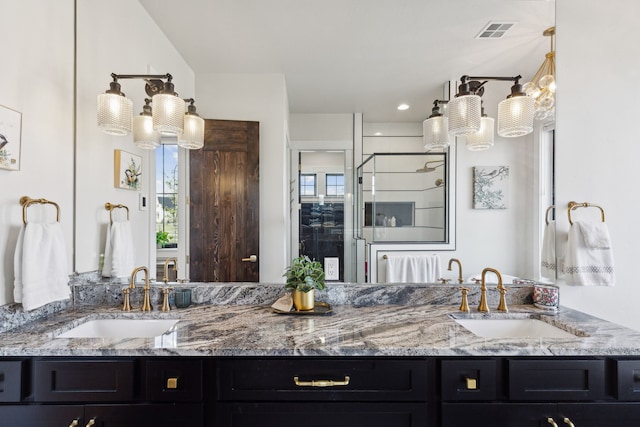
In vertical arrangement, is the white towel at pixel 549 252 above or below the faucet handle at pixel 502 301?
above

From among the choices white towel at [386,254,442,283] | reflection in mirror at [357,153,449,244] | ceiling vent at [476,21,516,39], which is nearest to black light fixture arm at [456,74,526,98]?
ceiling vent at [476,21,516,39]

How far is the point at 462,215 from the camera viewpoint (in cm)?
166

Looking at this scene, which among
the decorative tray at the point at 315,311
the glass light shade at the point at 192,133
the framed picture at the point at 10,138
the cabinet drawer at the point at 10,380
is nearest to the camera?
the cabinet drawer at the point at 10,380

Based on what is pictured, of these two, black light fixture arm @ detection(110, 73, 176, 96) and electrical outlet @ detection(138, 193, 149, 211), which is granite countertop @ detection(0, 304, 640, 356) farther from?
black light fixture arm @ detection(110, 73, 176, 96)

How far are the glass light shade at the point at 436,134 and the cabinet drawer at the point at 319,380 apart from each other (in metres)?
1.09

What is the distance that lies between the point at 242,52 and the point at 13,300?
1651mm

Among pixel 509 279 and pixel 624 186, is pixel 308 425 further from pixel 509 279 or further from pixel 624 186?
pixel 624 186

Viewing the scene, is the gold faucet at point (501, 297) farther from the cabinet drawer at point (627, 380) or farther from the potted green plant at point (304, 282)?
the potted green plant at point (304, 282)

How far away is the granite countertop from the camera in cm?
109

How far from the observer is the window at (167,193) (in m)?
1.76

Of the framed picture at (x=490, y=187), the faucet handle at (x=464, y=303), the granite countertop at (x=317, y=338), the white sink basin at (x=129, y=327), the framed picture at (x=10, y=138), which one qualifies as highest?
the framed picture at (x=10, y=138)

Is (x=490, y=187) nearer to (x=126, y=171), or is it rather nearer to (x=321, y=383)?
(x=321, y=383)

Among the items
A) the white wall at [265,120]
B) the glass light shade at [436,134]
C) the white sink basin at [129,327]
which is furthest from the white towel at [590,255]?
the white sink basin at [129,327]

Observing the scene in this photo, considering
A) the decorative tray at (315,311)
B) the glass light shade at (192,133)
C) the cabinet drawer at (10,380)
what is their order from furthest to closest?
the glass light shade at (192,133) → the decorative tray at (315,311) → the cabinet drawer at (10,380)
